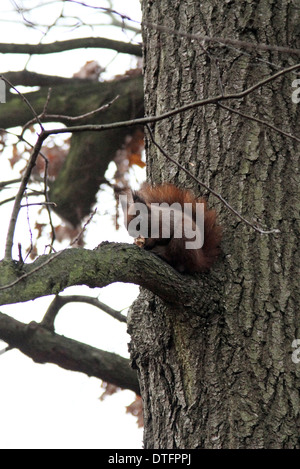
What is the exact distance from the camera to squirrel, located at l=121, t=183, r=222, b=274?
2.18 meters

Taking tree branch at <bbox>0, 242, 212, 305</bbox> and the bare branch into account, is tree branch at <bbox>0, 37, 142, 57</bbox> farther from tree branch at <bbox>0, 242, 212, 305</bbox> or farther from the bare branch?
tree branch at <bbox>0, 242, 212, 305</bbox>

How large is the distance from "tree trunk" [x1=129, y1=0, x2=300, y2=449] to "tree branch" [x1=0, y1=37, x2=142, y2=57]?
1578 millimetres

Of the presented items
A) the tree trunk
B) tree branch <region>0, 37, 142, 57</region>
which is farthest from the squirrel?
tree branch <region>0, 37, 142, 57</region>

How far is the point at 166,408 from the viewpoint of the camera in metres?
2.14

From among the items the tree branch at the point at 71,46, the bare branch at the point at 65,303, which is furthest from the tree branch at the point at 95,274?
the tree branch at the point at 71,46

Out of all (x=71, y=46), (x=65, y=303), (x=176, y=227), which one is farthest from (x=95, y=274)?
(x=71, y=46)

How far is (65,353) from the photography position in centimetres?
355

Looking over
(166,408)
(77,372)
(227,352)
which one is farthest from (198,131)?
(77,372)

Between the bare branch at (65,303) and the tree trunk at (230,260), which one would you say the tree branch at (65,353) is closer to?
the bare branch at (65,303)

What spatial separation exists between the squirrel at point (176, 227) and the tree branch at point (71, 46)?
1826 millimetres

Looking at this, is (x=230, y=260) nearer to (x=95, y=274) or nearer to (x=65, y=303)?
(x=95, y=274)

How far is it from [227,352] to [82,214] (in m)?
2.57

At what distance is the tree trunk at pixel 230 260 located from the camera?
2.04 meters

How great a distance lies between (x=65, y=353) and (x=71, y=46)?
1.89 meters
